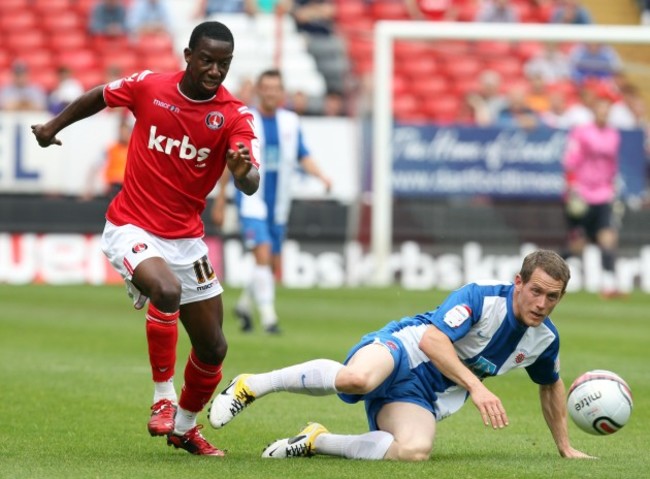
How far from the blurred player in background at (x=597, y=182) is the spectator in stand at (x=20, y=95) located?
26.5 feet

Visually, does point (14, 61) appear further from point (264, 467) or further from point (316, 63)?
point (264, 467)

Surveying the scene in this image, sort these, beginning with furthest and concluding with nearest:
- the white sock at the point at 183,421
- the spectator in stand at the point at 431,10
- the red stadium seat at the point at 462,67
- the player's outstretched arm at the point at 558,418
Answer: the spectator in stand at the point at 431,10 → the red stadium seat at the point at 462,67 → the white sock at the point at 183,421 → the player's outstretched arm at the point at 558,418

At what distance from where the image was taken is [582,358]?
12.5 m

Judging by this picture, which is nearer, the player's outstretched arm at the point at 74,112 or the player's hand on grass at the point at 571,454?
the player's hand on grass at the point at 571,454

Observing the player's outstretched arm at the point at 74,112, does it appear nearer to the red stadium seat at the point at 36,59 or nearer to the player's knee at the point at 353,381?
the player's knee at the point at 353,381

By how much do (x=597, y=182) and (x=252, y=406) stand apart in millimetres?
11787

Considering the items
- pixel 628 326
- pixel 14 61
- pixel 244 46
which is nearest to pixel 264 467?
pixel 628 326

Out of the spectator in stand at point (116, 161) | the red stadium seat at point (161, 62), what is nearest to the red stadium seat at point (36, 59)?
the red stadium seat at point (161, 62)

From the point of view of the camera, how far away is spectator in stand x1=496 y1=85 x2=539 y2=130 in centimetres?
2306

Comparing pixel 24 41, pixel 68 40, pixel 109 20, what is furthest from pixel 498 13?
pixel 24 41

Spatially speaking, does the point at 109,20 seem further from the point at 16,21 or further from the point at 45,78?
the point at 16,21

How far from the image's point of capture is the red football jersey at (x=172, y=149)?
7320 millimetres

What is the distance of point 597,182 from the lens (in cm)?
2044

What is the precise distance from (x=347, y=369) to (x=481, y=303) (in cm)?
71
